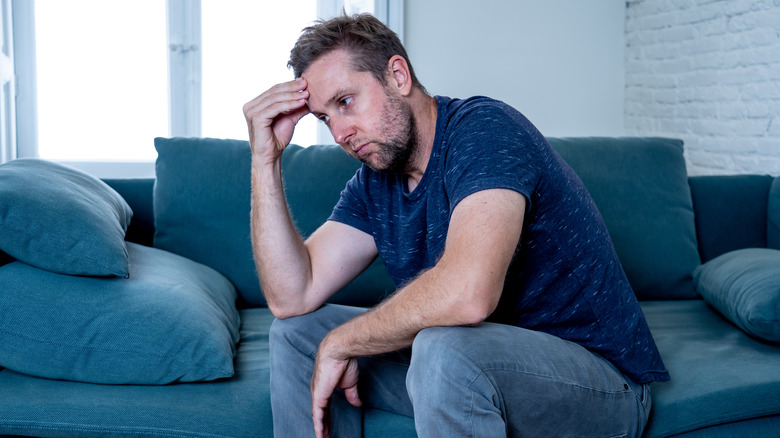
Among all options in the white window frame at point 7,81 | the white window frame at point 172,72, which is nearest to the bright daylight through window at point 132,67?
the white window frame at point 172,72

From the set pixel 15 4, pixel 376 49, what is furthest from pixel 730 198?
pixel 15 4

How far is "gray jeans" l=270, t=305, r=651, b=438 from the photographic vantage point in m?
1.16

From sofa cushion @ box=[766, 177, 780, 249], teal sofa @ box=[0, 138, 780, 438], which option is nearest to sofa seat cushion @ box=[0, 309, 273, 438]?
teal sofa @ box=[0, 138, 780, 438]

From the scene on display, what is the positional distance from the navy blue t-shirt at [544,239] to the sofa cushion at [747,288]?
0.44 meters

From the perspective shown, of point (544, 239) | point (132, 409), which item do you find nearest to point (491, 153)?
point (544, 239)

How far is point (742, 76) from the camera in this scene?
293 cm

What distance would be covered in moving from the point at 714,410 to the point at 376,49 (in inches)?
38.7

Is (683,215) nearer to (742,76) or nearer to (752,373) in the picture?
(752,373)

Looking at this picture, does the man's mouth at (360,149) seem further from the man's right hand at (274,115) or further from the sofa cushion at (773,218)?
the sofa cushion at (773,218)

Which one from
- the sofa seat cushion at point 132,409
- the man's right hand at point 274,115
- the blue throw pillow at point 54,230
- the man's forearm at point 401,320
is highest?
the man's right hand at point 274,115

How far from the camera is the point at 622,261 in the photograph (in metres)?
2.20

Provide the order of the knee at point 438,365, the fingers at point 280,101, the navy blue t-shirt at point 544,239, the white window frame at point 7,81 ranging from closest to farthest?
1. the knee at point 438,365
2. the navy blue t-shirt at point 544,239
3. the fingers at point 280,101
4. the white window frame at point 7,81

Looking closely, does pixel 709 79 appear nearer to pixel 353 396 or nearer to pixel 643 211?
pixel 643 211

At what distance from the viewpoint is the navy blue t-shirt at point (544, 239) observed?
132 centimetres
